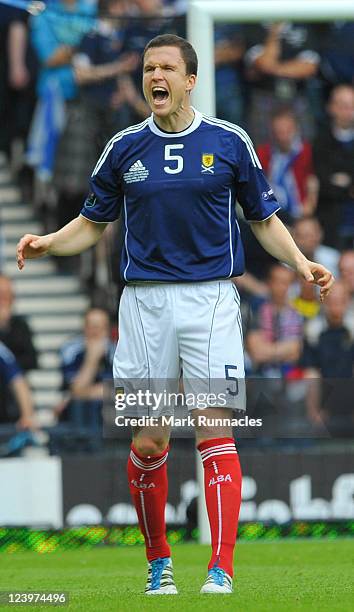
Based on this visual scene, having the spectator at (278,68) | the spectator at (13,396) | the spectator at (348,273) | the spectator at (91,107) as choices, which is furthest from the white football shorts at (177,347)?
the spectator at (278,68)

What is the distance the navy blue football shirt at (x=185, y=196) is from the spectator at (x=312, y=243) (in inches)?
281

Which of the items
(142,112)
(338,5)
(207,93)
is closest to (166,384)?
(207,93)

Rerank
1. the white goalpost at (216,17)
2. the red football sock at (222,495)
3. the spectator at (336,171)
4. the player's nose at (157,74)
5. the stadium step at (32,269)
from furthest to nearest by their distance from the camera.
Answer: the stadium step at (32,269), the spectator at (336,171), the white goalpost at (216,17), the player's nose at (157,74), the red football sock at (222,495)

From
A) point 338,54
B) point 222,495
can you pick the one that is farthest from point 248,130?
point 222,495

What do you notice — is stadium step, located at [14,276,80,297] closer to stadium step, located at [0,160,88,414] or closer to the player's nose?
stadium step, located at [0,160,88,414]

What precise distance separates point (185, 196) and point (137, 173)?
0.25 m

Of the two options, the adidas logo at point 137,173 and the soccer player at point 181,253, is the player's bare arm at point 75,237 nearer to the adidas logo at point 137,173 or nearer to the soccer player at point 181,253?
the soccer player at point 181,253

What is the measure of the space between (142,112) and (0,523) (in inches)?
180

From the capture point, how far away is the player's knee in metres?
6.75

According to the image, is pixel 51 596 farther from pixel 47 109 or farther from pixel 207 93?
pixel 47 109

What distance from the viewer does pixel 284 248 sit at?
22.6ft

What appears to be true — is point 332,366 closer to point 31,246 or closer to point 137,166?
point 31,246

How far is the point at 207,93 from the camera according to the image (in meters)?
10.6

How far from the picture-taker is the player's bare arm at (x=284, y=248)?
6.74 meters
